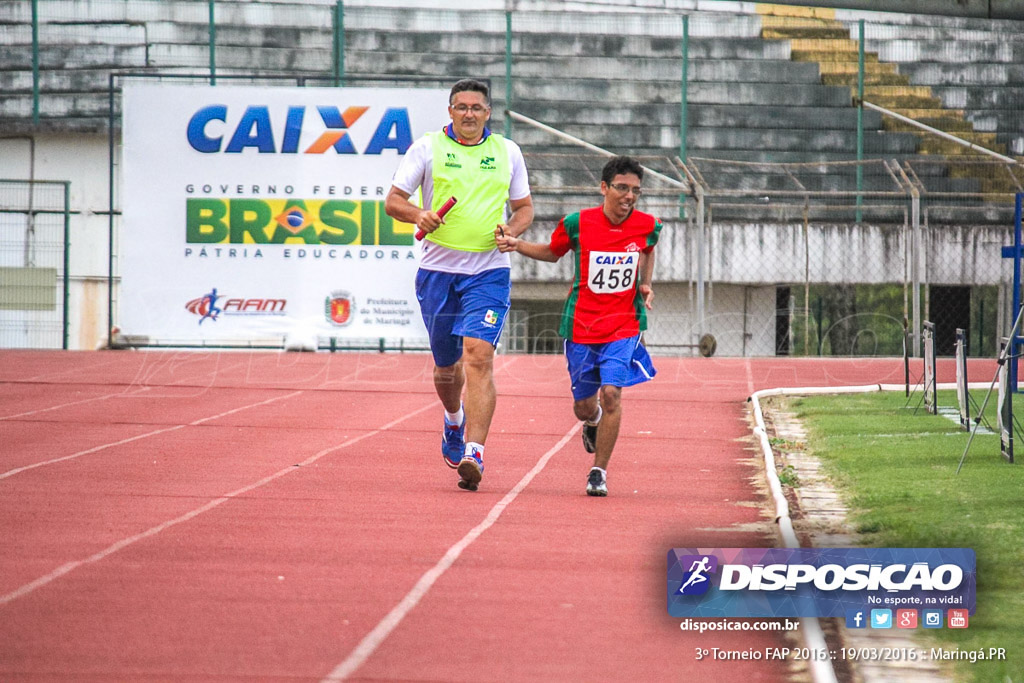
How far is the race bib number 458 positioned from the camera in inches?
301

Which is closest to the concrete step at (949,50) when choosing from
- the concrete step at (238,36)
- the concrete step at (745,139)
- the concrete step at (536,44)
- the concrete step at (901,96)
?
the concrete step at (901,96)

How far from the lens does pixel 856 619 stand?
15.7 ft

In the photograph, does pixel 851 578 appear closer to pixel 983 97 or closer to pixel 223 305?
pixel 223 305

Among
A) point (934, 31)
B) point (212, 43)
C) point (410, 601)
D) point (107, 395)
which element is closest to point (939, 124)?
point (934, 31)

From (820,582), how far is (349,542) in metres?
2.07

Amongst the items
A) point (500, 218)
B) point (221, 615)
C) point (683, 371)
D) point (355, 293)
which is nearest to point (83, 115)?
point (355, 293)

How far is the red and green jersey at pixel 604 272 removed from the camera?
766 cm

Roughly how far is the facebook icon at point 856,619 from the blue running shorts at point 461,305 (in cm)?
318

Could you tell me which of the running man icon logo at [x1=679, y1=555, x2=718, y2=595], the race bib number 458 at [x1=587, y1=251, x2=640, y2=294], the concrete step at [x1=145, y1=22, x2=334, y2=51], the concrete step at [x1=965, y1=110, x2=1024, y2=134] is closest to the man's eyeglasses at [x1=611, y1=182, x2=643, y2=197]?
the race bib number 458 at [x1=587, y1=251, x2=640, y2=294]

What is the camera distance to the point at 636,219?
777 centimetres

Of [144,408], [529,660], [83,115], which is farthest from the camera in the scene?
[83,115]

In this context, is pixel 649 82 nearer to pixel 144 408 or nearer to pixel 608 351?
pixel 144 408

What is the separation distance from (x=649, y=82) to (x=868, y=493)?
18.4 metres

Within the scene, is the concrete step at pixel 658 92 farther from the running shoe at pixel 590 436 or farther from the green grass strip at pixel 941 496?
the running shoe at pixel 590 436
